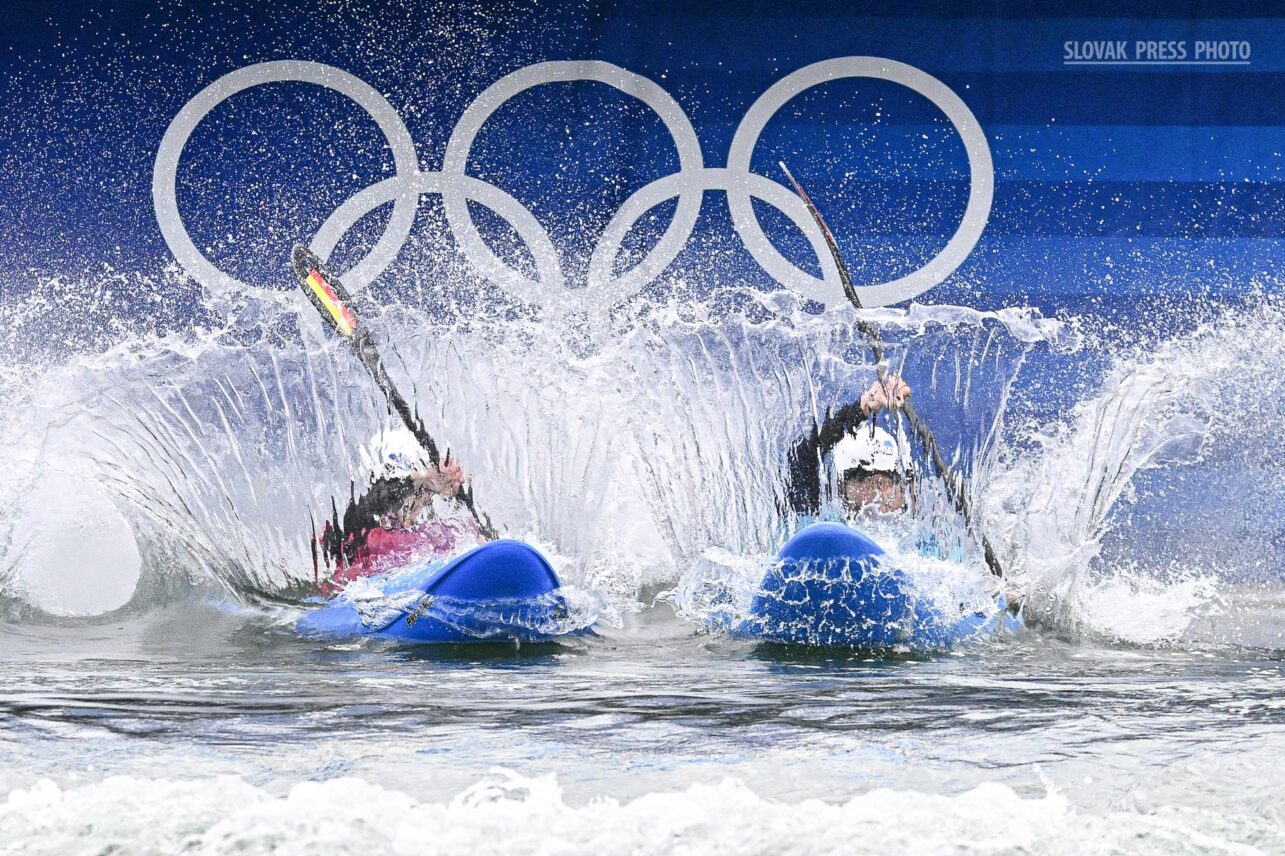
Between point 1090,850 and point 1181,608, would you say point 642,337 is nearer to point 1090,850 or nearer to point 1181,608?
point 1181,608

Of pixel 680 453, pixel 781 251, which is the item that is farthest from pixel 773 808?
pixel 781 251

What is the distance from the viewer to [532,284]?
6805 mm

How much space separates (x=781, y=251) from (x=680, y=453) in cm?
126

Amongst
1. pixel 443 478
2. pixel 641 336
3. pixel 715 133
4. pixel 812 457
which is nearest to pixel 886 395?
pixel 812 457

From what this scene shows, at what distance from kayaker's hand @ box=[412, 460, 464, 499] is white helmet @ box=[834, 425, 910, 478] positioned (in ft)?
4.39

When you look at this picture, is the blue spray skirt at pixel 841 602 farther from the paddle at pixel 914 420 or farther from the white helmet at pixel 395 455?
the white helmet at pixel 395 455

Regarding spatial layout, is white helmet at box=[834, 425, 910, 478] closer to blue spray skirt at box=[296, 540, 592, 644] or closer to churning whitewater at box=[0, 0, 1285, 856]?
churning whitewater at box=[0, 0, 1285, 856]

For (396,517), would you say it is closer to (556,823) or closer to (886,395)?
(886,395)

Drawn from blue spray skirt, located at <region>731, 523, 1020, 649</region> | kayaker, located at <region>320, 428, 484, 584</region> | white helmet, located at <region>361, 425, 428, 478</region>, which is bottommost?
blue spray skirt, located at <region>731, 523, 1020, 649</region>

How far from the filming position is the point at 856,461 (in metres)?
5.20

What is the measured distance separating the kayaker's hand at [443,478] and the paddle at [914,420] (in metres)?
1.72

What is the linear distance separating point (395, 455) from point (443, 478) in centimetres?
20

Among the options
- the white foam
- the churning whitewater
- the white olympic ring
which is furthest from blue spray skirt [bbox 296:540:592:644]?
the white olympic ring

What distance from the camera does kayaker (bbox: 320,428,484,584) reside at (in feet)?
16.6
